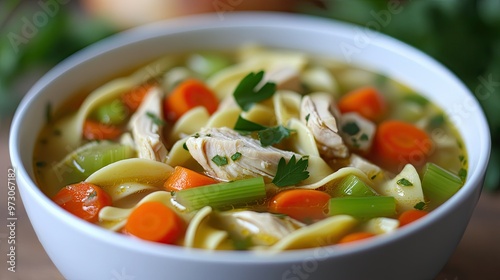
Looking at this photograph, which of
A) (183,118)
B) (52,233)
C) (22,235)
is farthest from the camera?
(22,235)

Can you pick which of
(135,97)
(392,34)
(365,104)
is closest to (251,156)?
(365,104)

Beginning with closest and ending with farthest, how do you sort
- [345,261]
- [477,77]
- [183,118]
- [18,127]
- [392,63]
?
[345,261]
[18,127]
[183,118]
[392,63]
[477,77]

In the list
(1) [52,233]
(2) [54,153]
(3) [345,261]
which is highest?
(2) [54,153]

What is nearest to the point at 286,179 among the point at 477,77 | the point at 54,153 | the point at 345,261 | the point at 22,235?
the point at 345,261

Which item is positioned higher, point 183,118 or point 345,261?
point 183,118

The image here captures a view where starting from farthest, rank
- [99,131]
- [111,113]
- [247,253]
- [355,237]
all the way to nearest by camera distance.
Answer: [111,113]
[99,131]
[355,237]
[247,253]

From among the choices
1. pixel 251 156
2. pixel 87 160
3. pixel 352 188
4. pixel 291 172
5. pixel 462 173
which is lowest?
pixel 462 173

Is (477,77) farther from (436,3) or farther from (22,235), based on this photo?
(22,235)

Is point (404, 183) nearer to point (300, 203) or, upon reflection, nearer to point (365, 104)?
point (300, 203)
